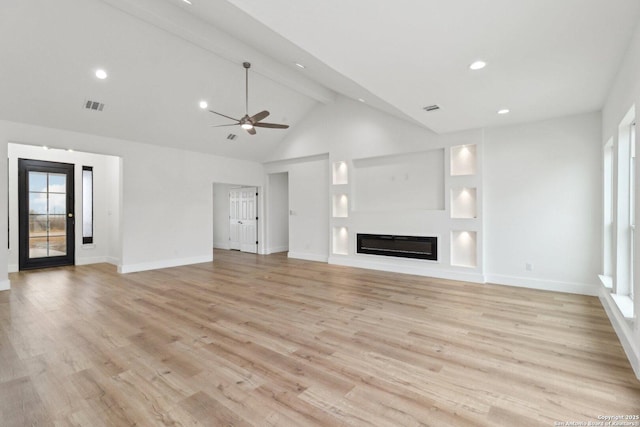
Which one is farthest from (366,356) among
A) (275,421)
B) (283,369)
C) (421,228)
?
(421,228)

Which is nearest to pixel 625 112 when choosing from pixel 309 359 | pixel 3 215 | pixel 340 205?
pixel 309 359

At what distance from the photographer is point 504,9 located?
7.25 feet

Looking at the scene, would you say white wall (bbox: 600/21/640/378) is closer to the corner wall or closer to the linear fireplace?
the corner wall

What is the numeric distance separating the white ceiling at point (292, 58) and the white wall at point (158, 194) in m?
0.29

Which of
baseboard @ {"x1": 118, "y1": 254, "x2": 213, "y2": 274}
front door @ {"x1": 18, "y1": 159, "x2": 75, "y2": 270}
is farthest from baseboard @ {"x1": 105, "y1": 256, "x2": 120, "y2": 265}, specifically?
baseboard @ {"x1": 118, "y1": 254, "x2": 213, "y2": 274}

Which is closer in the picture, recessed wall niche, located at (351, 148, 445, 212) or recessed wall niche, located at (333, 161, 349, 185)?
recessed wall niche, located at (351, 148, 445, 212)

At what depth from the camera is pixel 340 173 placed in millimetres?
7512

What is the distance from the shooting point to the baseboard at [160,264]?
640cm

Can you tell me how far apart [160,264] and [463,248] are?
6.51 meters

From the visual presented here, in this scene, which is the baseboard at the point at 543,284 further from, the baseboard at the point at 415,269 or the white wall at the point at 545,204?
the baseboard at the point at 415,269

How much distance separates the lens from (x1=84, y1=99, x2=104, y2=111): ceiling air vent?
522 centimetres

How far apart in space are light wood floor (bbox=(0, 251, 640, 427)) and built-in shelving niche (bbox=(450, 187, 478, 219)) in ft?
5.12

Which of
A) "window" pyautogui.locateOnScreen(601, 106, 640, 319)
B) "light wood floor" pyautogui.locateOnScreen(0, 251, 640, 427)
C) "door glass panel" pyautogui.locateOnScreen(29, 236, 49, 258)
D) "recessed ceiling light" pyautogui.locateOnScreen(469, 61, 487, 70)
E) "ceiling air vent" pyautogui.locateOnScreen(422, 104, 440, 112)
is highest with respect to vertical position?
"ceiling air vent" pyautogui.locateOnScreen(422, 104, 440, 112)

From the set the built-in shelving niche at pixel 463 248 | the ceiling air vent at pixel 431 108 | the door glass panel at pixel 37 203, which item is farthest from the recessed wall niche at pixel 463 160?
the door glass panel at pixel 37 203
